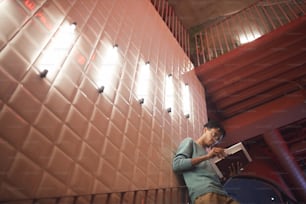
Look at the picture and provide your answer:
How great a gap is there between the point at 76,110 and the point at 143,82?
3.00 ft

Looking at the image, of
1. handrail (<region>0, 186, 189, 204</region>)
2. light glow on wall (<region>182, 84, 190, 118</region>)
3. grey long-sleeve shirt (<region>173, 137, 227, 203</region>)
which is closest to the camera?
handrail (<region>0, 186, 189, 204</region>)

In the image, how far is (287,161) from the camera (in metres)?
5.20

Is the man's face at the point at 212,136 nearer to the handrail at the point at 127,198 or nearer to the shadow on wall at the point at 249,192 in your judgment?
the handrail at the point at 127,198

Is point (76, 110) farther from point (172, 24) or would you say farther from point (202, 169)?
point (172, 24)

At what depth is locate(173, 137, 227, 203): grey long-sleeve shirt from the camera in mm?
1864

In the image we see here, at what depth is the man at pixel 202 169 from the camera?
1.82m

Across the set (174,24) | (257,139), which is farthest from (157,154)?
(257,139)

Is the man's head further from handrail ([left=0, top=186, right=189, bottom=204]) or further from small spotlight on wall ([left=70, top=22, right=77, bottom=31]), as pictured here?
small spotlight on wall ([left=70, top=22, right=77, bottom=31])

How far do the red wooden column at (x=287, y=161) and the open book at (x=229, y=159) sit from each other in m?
2.87

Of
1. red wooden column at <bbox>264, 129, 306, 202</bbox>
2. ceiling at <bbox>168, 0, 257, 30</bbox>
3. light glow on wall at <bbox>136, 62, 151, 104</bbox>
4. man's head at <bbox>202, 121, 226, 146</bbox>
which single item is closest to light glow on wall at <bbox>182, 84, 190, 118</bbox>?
man's head at <bbox>202, 121, 226, 146</bbox>

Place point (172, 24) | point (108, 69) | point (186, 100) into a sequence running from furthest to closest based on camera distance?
point (172, 24) < point (186, 100) < point (108, 69)

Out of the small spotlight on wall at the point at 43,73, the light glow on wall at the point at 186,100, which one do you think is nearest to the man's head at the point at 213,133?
the light glow on wall at the point at 186,100

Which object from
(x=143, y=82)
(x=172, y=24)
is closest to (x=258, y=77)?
(x=172, y=24)

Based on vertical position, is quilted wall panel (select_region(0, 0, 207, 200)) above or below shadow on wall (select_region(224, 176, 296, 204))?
below
